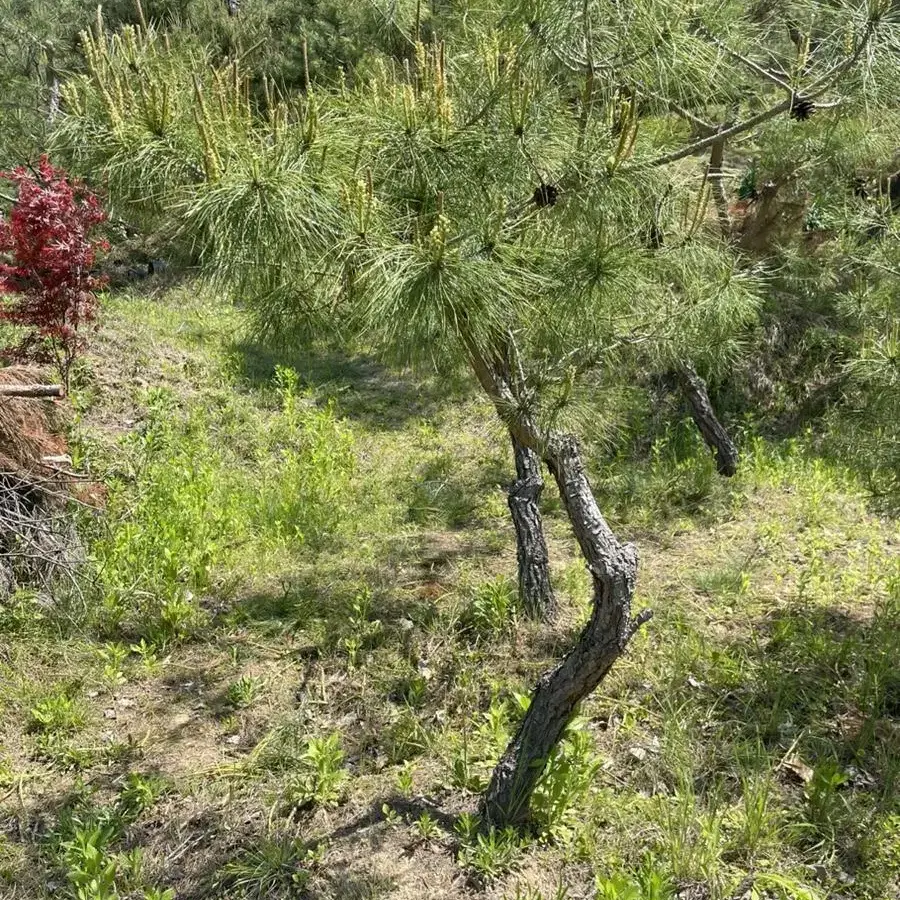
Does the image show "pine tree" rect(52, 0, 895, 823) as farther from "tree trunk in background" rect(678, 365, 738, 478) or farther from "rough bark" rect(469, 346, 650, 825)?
"tree trunk in background" rect(678, 365, 738, 478)

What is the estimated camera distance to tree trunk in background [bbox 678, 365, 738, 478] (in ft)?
19.5

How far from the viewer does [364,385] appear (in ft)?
26.7

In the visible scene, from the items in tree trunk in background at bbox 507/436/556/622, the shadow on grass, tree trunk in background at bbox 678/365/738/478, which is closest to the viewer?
tree trunk in background at bbox 507/436/556/622

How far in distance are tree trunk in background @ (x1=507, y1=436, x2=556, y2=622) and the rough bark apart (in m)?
1.23

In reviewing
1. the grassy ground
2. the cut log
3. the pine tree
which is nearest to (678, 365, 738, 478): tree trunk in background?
the grassy ground

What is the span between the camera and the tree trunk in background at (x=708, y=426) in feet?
19.5

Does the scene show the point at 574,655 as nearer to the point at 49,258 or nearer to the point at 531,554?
the point at 531,554

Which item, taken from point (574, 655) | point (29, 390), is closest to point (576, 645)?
point (574, 655)

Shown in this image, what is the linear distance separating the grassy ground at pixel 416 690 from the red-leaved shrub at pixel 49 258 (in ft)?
2.46

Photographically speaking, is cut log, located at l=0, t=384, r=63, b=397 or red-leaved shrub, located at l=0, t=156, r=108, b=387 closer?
cut log, located at l=0, t=384, r=63, b=397

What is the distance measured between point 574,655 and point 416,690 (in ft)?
3.67

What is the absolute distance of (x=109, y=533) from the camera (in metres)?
4.58

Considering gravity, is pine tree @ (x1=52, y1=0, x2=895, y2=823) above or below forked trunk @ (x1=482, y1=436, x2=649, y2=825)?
above

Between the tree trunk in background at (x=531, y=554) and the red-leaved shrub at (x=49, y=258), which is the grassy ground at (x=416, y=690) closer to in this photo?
the tree trunk in background at (x=531, y=554)
